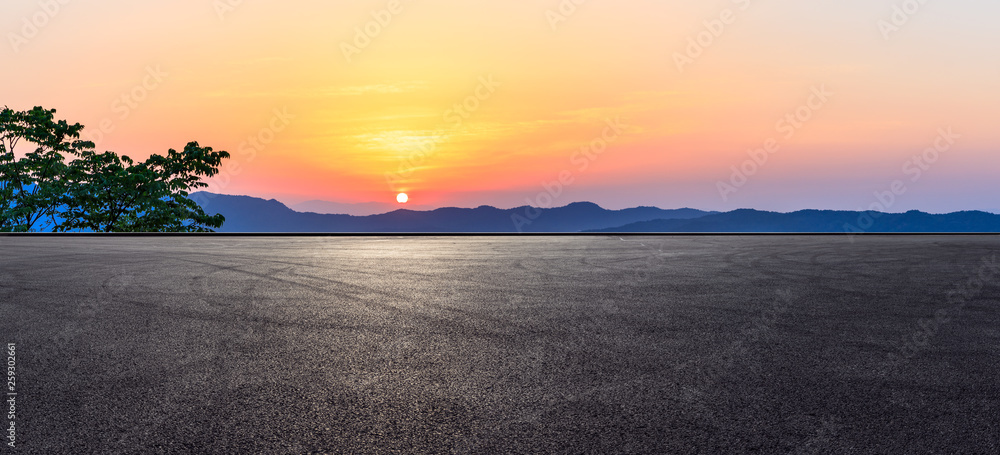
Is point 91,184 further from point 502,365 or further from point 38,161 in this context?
point 502,365

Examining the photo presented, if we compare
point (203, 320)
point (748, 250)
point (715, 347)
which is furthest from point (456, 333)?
point (748, 250)

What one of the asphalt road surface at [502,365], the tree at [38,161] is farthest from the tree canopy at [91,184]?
the asphalt road surface at [502,365]

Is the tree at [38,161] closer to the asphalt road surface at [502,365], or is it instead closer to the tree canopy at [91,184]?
the tree canopy at [91,184]

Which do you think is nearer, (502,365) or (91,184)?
(502,365)

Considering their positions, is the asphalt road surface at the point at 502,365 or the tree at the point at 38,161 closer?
the asphalt road surface at the point at 502,365

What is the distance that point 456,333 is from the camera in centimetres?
721

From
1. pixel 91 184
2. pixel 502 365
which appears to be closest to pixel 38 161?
pixel 91 184

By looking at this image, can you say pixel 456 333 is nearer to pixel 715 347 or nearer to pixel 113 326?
pixel 715 347

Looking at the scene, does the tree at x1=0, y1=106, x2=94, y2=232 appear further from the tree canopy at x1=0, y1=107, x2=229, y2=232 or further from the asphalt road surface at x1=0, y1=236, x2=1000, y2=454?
the asphalt road surface at x1=0, y1=236, x2=1000, y2=454

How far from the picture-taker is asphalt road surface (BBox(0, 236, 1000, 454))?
13.5 ft

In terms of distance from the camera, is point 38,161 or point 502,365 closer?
point 502,365

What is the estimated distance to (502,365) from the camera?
228 inches

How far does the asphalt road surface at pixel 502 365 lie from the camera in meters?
4.12

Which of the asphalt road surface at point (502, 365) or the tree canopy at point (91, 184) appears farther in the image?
the tree canopy at point (91, 184)
